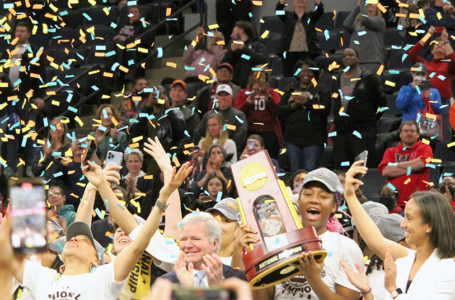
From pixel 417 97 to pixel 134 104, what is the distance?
3447mm

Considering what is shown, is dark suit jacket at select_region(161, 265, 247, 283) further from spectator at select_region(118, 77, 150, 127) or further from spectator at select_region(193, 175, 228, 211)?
spectator at select_region(118, 77, 150, 127)

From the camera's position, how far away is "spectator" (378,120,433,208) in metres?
6.96

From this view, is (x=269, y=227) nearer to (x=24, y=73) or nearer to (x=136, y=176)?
(x=136, y=176)

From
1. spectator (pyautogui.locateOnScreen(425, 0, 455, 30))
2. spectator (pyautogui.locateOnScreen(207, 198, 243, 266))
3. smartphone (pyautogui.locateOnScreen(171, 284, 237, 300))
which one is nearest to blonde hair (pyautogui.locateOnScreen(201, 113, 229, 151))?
spectator (pyautogui.locateOnScreen(425, 0, 455, 30))

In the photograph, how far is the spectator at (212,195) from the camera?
22.4ft

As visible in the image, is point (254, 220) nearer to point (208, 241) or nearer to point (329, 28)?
point (208, 241)

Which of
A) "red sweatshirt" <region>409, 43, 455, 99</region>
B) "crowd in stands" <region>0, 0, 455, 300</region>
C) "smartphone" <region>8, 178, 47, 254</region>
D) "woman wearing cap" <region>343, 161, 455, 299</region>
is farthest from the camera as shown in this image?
"red sweatshirt" <region>409, 43, 455, 99</region>

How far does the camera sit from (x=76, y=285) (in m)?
3.69

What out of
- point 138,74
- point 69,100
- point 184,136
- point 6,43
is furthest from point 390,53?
point 6,43

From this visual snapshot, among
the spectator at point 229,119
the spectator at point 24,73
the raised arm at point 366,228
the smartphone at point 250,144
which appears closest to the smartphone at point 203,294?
the raised arm at point 366,228

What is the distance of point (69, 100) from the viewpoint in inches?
420

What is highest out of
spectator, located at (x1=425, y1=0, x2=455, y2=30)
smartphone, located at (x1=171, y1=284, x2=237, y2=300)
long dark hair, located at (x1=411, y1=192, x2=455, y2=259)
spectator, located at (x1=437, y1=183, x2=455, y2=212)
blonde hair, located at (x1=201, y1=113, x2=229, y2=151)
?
smartphone, located at (x1=171, y1=284, x2=237, y2=300)

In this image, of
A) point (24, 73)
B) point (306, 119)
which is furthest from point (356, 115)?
point (24, 73)

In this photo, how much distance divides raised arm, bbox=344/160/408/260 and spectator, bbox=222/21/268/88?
5.47 metres
